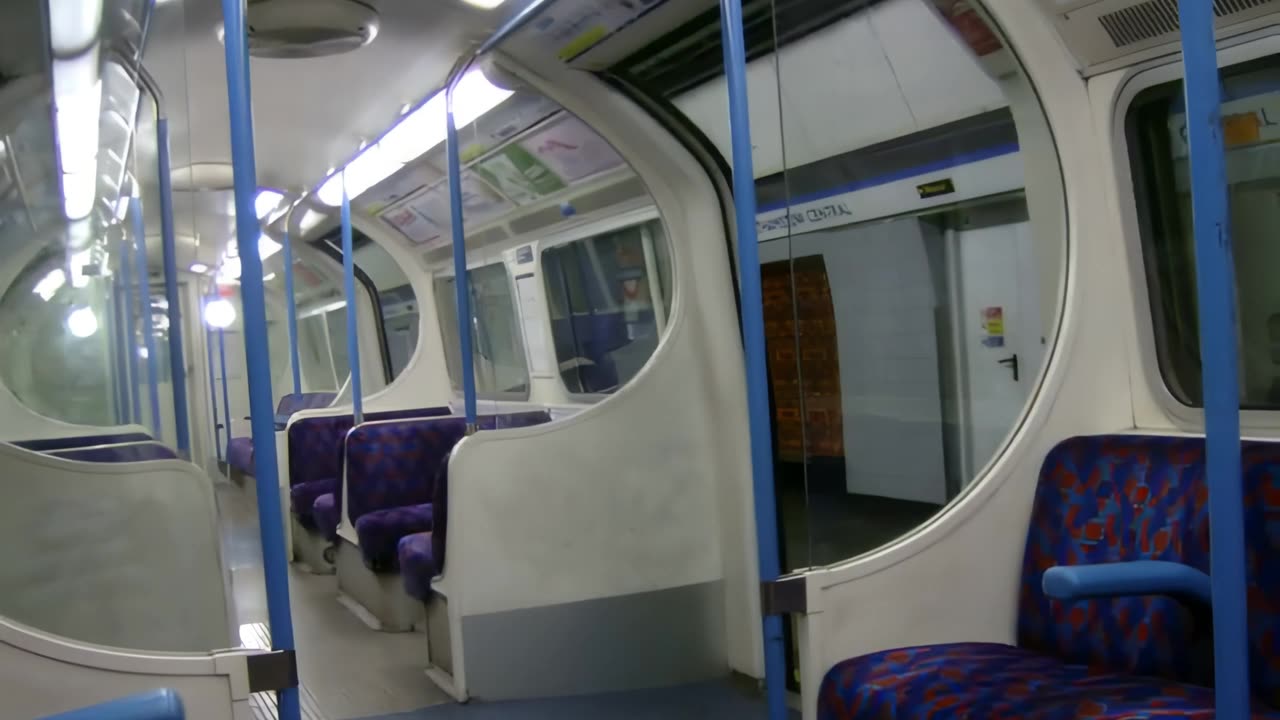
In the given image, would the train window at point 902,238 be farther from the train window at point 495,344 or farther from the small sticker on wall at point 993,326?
the train window at point 495,344

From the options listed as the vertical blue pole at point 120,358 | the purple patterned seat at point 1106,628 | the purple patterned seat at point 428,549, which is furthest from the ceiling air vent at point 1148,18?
the purple patterned seat at point 428,549

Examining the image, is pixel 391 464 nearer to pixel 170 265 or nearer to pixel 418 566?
pixel 418 566

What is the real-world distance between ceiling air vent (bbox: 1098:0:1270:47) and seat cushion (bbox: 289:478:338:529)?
5462mm

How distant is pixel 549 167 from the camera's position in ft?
16.6

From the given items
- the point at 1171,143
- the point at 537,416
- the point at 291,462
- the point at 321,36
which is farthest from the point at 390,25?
the point at 291,462

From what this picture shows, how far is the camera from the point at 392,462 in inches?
217

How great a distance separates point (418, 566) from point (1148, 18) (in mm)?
3392

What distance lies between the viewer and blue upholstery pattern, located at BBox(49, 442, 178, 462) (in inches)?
74.4

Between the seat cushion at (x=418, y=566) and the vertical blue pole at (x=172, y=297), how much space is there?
7.25ft

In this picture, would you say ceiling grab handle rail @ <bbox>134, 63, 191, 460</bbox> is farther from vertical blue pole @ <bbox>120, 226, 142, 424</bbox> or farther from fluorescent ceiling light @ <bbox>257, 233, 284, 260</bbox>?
fluorescent ceiling light @ <bbox>257, 233, 284, 260</bbox>

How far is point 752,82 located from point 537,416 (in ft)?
5.17

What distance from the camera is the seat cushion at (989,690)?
204 cm

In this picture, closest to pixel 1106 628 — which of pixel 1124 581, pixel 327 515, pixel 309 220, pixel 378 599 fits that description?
pixel 1124 581

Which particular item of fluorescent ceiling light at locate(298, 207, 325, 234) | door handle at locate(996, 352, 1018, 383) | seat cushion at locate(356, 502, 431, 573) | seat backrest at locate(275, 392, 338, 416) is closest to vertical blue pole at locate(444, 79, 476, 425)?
seat cushion at locate(356, 502, 431, 573)
